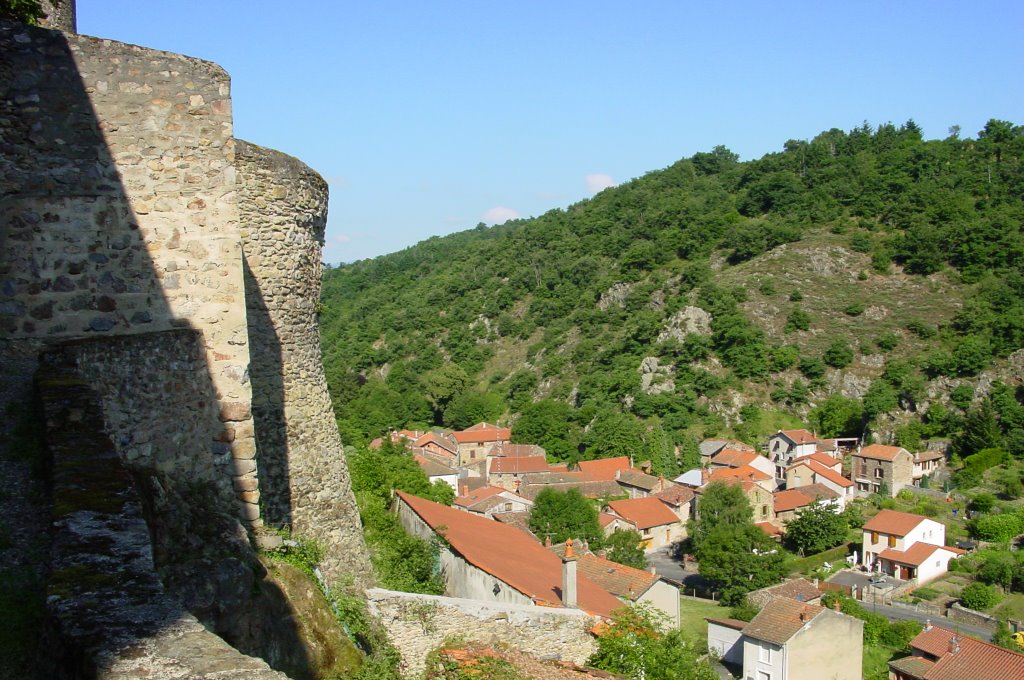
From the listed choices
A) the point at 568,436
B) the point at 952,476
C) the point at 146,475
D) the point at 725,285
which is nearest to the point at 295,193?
the point at 146,475

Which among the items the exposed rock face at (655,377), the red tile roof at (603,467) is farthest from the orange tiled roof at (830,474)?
the exposed rock face at (655,377)

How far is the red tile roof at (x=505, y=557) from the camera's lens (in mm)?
14433

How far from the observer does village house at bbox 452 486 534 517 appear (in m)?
45.1

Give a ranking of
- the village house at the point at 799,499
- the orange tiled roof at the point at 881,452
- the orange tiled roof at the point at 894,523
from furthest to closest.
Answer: the orange tiled roof at the point at 881,452 < the village house at the point at 799,499 < the orange tiled roof at the point at 894,523

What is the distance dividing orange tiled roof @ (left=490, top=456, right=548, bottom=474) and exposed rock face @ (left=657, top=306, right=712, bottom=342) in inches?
932

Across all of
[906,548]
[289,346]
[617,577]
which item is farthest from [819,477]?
[289,346]

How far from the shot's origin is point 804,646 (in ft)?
90.4

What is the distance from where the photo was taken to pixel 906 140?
104 m

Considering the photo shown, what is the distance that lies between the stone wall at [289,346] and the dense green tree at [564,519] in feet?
107

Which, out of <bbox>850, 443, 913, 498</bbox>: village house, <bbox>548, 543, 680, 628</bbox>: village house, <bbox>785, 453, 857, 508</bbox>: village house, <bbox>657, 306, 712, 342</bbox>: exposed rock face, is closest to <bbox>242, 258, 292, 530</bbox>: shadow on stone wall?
<bbox>548, 543, 680, 628</bbox>: village house

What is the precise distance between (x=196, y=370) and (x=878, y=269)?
8414 cm

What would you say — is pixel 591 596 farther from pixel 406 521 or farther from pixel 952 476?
pixel 952 476

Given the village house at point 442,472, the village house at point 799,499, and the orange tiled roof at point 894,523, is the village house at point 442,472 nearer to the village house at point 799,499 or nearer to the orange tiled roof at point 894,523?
the village house at point 799,499

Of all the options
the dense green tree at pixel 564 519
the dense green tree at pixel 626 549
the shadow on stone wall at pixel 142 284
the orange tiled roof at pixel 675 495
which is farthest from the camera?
the orange tiled roof at pixel 675 495
